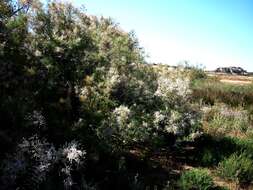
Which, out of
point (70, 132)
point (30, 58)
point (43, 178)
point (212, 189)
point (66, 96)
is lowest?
point (212, 189)

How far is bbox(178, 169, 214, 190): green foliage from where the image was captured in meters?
8.09

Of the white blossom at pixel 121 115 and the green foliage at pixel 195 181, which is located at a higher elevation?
the white blossom at pixel 121 115

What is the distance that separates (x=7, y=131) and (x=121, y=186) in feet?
7.67

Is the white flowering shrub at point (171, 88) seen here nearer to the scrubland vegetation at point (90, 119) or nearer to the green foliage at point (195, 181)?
the scrubland vegetation at point (90, 119)

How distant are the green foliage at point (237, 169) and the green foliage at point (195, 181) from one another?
1.07m

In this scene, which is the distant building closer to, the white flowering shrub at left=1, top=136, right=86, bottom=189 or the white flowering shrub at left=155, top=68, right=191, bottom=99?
the white flowering shrub at left=155, top=68, right=191, bottom=99

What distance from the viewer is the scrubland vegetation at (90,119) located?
21.2ft

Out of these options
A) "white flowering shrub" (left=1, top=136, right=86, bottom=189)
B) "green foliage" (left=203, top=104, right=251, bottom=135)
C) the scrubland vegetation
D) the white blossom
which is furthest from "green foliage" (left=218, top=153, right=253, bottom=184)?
"white flowering shrub" (left=1, top=136, right=86, bottom=189)

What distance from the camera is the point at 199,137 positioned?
11.6 meters

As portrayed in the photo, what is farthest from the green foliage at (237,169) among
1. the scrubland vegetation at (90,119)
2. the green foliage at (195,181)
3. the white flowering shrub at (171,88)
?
the white flowering shrub at (171,88)

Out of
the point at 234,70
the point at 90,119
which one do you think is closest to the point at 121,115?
the point at 90,119

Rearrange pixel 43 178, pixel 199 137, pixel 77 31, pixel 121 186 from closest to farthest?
pixel 43 178 < pixel 121 186 < pixel 77 31 < pixel 199 137

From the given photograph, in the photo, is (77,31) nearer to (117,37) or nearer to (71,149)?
(71,149)

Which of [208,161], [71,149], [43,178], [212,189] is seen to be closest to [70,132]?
[71,149]
